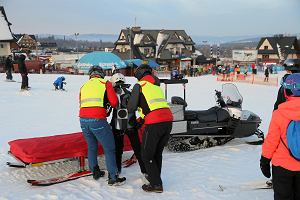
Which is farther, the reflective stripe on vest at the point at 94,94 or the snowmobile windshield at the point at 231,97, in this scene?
the snowmobile windshield at the point at 231,97

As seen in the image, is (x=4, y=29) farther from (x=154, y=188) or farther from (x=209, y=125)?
(x=154, y=188)

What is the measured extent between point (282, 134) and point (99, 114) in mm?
2603

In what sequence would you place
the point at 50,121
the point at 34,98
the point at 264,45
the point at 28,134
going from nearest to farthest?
the point at 28,134 → the point at 50,121 → the point at 34,98 → the point at 264,45

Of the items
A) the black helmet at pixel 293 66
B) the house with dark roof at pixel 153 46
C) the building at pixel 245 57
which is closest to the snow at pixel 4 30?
the house with dark roof at pixel 153 46

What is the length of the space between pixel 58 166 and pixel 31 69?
106 ft

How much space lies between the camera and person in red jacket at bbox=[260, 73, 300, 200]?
3.02m

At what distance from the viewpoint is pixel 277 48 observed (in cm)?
7038

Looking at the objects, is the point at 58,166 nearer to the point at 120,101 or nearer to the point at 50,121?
the point at 120,101

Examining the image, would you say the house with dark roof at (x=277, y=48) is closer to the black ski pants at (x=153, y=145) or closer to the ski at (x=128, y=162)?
the ski at (x=128, y=162)

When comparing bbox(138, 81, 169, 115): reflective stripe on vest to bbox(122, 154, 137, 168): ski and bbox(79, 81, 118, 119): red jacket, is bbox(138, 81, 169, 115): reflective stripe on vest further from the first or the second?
bbox(122, 154, 137, 168): ski

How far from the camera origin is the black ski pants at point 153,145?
4.64 m

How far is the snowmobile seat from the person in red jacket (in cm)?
403

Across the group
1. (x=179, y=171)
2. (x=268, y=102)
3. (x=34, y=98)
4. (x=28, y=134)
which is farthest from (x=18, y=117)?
(x=268, y=102)

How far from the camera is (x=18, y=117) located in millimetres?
10625
